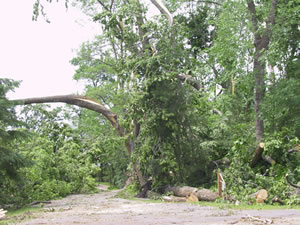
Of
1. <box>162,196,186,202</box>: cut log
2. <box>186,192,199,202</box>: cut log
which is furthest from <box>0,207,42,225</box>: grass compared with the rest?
<box>186,192,199,202</box>: cut log

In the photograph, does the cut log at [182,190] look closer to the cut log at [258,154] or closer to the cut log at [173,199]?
the cut log at [173,199]

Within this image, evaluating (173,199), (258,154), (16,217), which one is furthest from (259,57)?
(16,217)

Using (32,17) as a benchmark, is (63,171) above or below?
below

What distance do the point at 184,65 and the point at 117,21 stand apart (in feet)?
12.1

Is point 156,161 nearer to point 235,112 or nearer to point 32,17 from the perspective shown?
point 235,112

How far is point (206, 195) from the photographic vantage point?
11133 mm

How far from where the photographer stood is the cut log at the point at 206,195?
11.0 m

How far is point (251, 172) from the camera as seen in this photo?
1118cm

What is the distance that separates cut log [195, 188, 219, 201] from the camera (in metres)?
11.0

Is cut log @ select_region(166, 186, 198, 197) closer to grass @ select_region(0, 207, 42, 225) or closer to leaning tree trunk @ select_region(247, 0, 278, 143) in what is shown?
leaning tree trunk @ select_region(247, 0, 278, 143)

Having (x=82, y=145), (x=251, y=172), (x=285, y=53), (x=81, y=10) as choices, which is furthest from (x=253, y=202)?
(x=81, y=10)

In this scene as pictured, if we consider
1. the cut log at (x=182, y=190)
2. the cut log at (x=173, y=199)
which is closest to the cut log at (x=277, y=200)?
the cut log at (x=182, y=190)

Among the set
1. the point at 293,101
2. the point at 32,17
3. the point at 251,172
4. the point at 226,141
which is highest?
the point at 32,17

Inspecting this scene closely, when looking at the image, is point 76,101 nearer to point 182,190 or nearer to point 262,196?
point 182,190
